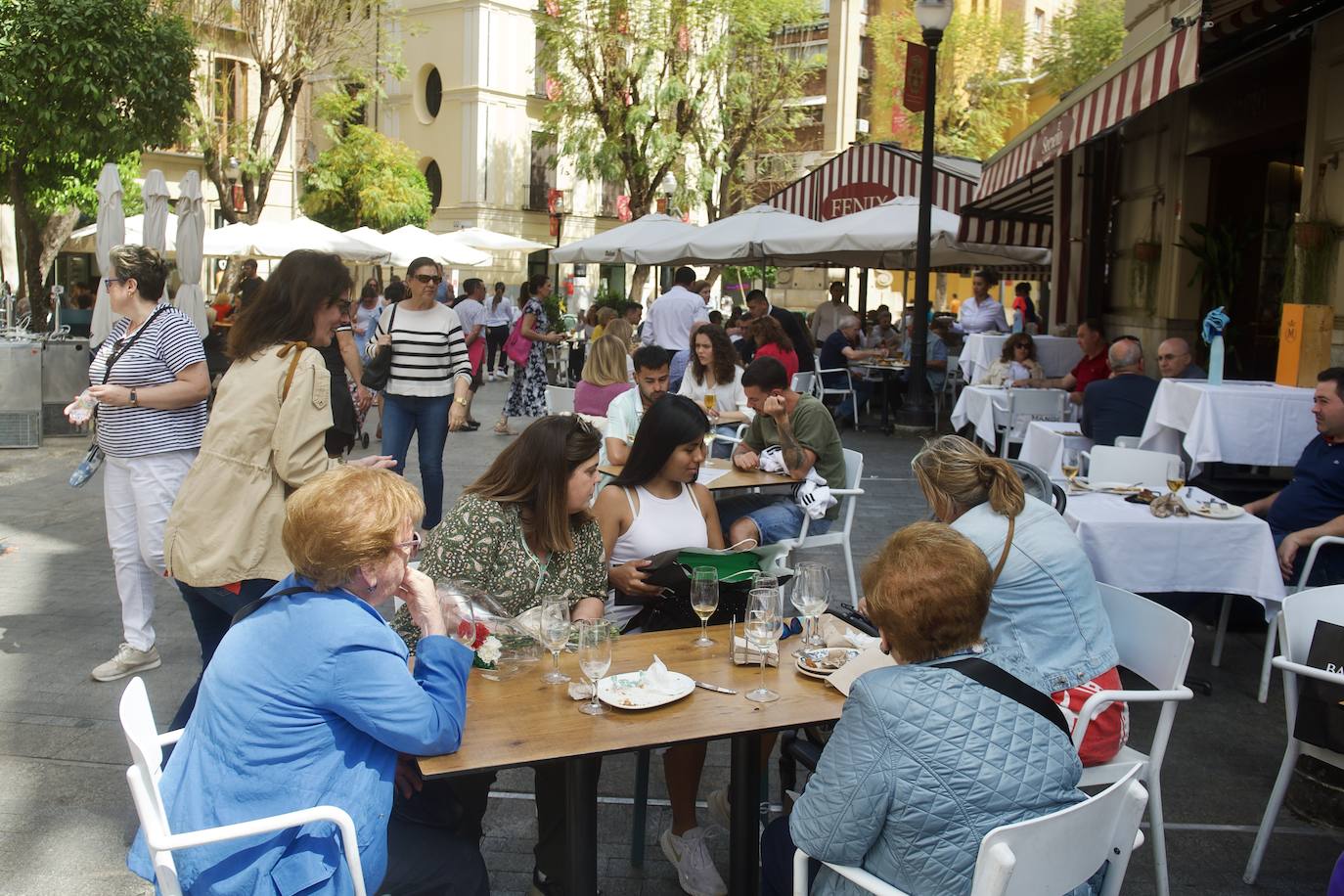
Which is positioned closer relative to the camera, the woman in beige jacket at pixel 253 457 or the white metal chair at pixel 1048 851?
the white metal chair at pixel 1048 851

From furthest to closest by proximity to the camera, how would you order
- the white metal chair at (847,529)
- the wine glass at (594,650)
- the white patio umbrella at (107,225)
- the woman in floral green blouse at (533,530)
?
1. the white patio umbrella at (107,225)
2. the white metal chair at (847,529)
3. the woman in floral green blouse at (533,530)
4. the wine glass at (594,650)

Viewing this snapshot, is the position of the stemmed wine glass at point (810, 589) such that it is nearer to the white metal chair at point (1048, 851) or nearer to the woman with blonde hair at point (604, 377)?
the white metal chair at point (1048, 851)

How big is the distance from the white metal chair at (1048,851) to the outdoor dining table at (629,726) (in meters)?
0.47

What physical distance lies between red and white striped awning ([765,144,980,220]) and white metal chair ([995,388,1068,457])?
5.53 metres

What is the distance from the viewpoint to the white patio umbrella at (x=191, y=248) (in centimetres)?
946

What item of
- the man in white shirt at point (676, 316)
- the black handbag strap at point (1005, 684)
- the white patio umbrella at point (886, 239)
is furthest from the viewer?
the white patio umbrella at point (886, 239)

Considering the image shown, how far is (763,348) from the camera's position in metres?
10.6

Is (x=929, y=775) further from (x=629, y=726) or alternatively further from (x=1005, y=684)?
(x=629, y=726)

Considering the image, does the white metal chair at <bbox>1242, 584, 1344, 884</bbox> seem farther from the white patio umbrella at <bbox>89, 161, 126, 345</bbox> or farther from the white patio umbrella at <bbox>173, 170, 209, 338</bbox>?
the white patio umbrella at <bbox>89, 161, 126, 345</bbox>

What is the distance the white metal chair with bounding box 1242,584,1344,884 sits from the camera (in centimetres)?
356

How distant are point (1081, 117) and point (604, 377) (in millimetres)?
3857

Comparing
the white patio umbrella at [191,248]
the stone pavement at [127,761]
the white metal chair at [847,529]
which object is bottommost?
the stone pavement at [127,761]

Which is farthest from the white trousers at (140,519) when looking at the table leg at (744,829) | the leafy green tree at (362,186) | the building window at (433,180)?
the building window at (433,180)

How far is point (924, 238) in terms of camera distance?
13.2 m
